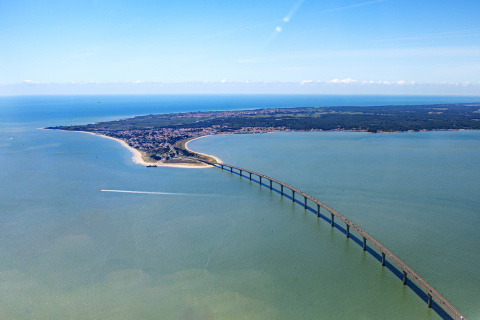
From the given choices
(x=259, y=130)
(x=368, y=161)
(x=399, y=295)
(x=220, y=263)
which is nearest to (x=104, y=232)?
(x=220, y=263)

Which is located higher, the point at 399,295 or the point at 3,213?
the point at 3,213

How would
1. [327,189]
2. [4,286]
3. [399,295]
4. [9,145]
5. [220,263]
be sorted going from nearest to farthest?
[399,295], [4,286], [220,263], [327,189], [9,145]

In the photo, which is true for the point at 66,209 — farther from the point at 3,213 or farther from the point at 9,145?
the point at 9,145

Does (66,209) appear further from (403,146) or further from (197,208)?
Result: (403,146)

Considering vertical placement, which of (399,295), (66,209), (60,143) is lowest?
(399,295)

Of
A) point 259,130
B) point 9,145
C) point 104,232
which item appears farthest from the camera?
point 259,130

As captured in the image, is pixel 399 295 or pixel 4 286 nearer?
pixel 399 295
